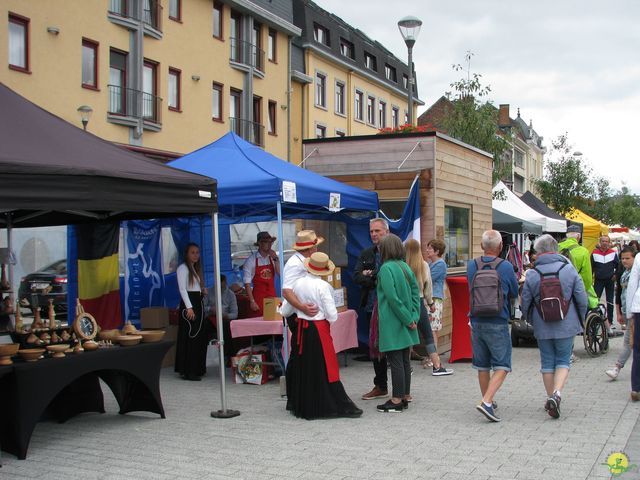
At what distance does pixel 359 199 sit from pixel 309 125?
95.0 feet

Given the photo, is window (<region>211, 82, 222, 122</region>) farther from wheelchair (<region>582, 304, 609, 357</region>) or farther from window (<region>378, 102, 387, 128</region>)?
wheelchair (<region>582, 304, 609, 357</region>)

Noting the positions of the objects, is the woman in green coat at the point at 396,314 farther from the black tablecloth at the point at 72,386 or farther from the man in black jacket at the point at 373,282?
the black tablecloth at the point at 72,386

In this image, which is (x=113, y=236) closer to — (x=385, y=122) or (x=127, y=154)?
(x=127, y=154)

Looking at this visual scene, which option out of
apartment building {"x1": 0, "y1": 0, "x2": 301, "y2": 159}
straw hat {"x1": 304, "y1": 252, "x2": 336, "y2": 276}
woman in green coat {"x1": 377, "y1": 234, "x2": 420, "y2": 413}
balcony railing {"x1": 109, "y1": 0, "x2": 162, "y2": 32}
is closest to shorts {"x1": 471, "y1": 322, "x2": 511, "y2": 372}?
woman in green coat {"x1": 377, "y1": 234, "x2": 420, "y2": 413}

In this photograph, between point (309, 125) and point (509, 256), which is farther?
point (309, 125)

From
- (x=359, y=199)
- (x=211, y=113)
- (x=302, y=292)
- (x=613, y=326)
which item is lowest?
(x=613, y=326)

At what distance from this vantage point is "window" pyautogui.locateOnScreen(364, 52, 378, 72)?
47.5 m

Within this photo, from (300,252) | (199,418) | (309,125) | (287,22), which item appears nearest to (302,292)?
(300,252)

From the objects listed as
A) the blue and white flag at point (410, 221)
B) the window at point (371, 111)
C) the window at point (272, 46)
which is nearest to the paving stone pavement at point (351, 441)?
the blue and white flag at point (410, 221)

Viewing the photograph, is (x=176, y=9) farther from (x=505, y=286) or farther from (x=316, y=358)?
(x=505, y=286)

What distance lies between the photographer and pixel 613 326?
52.4 feet

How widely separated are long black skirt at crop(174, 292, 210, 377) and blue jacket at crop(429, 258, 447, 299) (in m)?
3.04

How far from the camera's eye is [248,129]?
1307 inches

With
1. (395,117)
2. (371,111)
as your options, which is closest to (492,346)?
(371,111)
